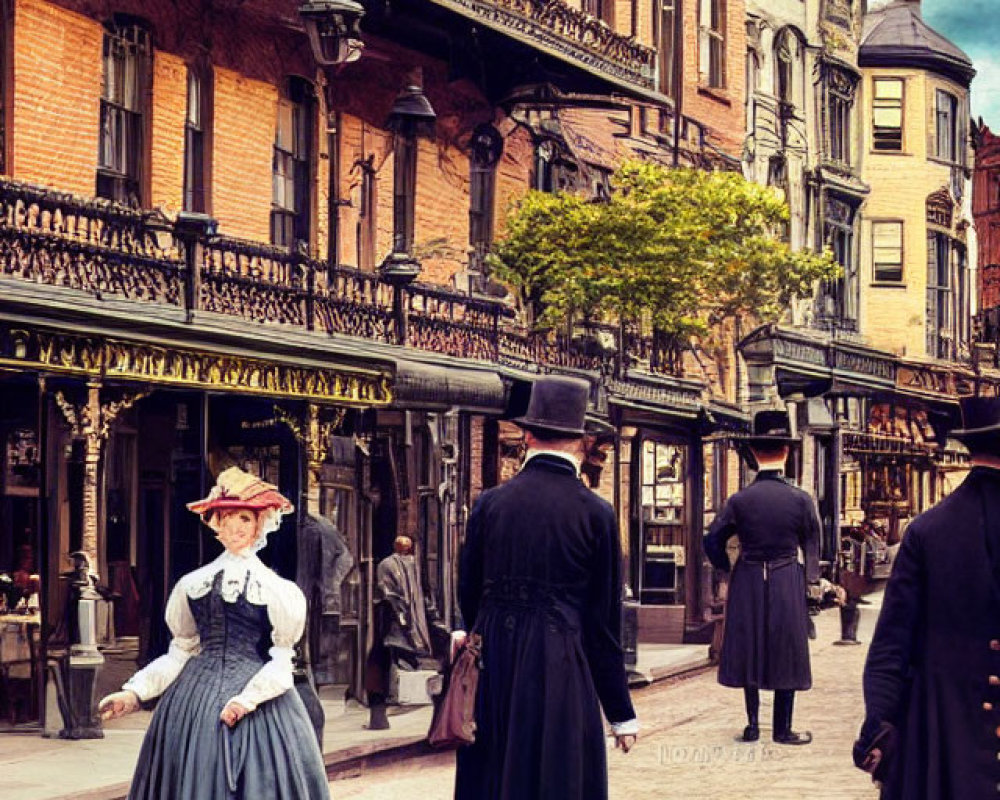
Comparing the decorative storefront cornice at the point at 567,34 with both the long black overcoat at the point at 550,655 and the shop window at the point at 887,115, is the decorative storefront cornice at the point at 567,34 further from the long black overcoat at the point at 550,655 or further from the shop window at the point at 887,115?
the shop window at the point at 887,115

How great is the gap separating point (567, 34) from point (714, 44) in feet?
37.8

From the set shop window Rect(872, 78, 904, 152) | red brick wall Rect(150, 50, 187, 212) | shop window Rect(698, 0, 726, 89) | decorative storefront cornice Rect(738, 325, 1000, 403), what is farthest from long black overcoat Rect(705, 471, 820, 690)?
shop window Rect(872, 78, 904, 152)

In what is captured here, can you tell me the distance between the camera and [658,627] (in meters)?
30.6

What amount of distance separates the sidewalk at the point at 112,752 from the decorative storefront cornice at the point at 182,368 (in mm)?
2603

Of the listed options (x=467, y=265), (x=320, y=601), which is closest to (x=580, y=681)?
(x=320, y=601)

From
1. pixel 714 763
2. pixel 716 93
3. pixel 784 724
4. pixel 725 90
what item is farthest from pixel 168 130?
pixel 725 90

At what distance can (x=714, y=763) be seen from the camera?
15641 mm

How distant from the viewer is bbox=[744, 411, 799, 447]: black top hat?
16.7 meters

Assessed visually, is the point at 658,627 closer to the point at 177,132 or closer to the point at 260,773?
the point at 177,132

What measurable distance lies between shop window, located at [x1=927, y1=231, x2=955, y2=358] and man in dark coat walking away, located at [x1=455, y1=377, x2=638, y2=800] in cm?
4149

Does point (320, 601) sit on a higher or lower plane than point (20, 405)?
lower

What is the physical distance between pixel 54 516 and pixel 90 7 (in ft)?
15.4

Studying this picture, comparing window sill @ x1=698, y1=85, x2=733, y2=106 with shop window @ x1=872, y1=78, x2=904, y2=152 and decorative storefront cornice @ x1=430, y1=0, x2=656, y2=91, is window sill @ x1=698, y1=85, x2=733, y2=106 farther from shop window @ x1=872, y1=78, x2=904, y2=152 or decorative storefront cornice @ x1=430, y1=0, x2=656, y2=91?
shop window @ x1=872, y1=78, x2=904, y2=152

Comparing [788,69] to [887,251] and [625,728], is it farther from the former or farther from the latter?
[625,728]
